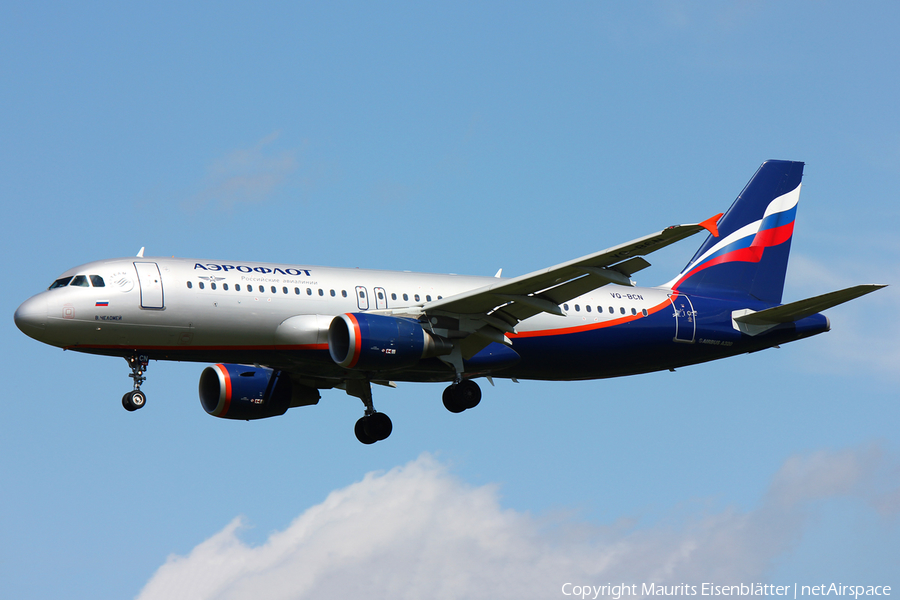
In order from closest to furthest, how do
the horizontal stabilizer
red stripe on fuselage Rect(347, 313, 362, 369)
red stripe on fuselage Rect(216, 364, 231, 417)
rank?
red stripe on fuselage Rect(347, 313, 362, 369) → the horizontal stabilizer → red stripe on fuselage Rect(216, 364, 231, 417)

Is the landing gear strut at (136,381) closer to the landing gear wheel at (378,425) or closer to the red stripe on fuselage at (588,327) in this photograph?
the landing gear wheel at (378,425)

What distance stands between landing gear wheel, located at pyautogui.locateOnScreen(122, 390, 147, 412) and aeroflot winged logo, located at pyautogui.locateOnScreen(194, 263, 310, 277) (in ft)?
12.6

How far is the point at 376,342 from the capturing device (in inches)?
1240

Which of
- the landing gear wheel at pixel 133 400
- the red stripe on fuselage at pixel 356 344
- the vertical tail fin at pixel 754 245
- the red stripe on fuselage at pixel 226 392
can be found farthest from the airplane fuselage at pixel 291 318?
the red stripe on fuselage at pixel 226 392

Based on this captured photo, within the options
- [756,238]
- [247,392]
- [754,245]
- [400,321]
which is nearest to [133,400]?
[247,392]

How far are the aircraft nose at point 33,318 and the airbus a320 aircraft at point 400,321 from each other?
4 cm

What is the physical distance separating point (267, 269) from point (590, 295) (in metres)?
10.4

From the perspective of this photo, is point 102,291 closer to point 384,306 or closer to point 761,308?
point 384,306

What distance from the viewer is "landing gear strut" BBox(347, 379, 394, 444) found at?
3747 cm

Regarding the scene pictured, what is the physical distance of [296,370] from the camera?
3472 cm

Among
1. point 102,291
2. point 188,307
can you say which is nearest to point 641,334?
point 188,307

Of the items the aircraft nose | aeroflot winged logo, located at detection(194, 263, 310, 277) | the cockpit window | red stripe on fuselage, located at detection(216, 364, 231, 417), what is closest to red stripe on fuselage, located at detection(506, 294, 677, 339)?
aeroflot winged logo, located at detection(194, 263, 310, 277)

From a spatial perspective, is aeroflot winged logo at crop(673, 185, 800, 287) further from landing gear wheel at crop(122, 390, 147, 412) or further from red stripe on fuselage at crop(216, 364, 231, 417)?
landing gear wheel at crop(122, 390, 147, 412)

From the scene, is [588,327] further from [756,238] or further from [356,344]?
[756,238]
